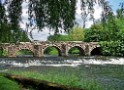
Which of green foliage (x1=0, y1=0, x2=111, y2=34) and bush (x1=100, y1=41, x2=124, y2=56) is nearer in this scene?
green foliage (x1=0, y1=0, x2=111, y2=34)

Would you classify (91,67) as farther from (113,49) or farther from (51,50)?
(51,50)

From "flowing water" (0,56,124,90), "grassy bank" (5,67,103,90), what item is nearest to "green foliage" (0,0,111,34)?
"grassy bank" (5,67,103,90)

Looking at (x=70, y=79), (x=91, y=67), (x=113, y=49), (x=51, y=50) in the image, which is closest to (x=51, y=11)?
(x=70, y=79)

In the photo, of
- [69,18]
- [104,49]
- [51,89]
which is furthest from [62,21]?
[104,49]

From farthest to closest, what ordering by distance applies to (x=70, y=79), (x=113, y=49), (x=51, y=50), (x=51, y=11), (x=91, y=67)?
(x=51, y=50), (x=113, y=49), (x=91, y=67), (x=70, y=79), (x=51, y=11)

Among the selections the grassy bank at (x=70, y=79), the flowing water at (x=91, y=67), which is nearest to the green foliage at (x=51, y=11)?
the grassy bank at (x=70, y=79)

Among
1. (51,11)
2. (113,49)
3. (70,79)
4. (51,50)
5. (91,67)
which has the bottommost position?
(91,67)

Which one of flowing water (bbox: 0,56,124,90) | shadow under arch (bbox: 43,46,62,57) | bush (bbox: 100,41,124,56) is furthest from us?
shadow under arch (bbox: 43,46,62,57)

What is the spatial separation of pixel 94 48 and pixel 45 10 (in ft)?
245

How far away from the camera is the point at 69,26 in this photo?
21.3 ft

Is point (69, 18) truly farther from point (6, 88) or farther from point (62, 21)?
point (6, 88)

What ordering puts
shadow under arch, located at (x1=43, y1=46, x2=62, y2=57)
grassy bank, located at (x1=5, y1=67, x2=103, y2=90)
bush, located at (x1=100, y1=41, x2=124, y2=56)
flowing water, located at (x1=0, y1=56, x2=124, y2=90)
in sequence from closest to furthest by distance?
grassy bank, located at (x1=5, y1=67, x2=103, y2=90)
flowing water, located at (x1=0, y1=56, x2=124, y2=90)
bush, located at (x1=100, y1=41, x2=124, y2=56)
shadow under arch, located at (x1=43, y1=46, x2=62, y2=57)

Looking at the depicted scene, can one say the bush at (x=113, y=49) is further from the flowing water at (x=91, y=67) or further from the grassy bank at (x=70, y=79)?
the grassy bank at (x=70, y=79)

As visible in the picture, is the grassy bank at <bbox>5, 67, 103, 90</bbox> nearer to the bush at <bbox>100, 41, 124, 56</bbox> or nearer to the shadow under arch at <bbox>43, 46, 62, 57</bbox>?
the shadow under arch at <bbox>43, 46, 62, 57</bbox>
